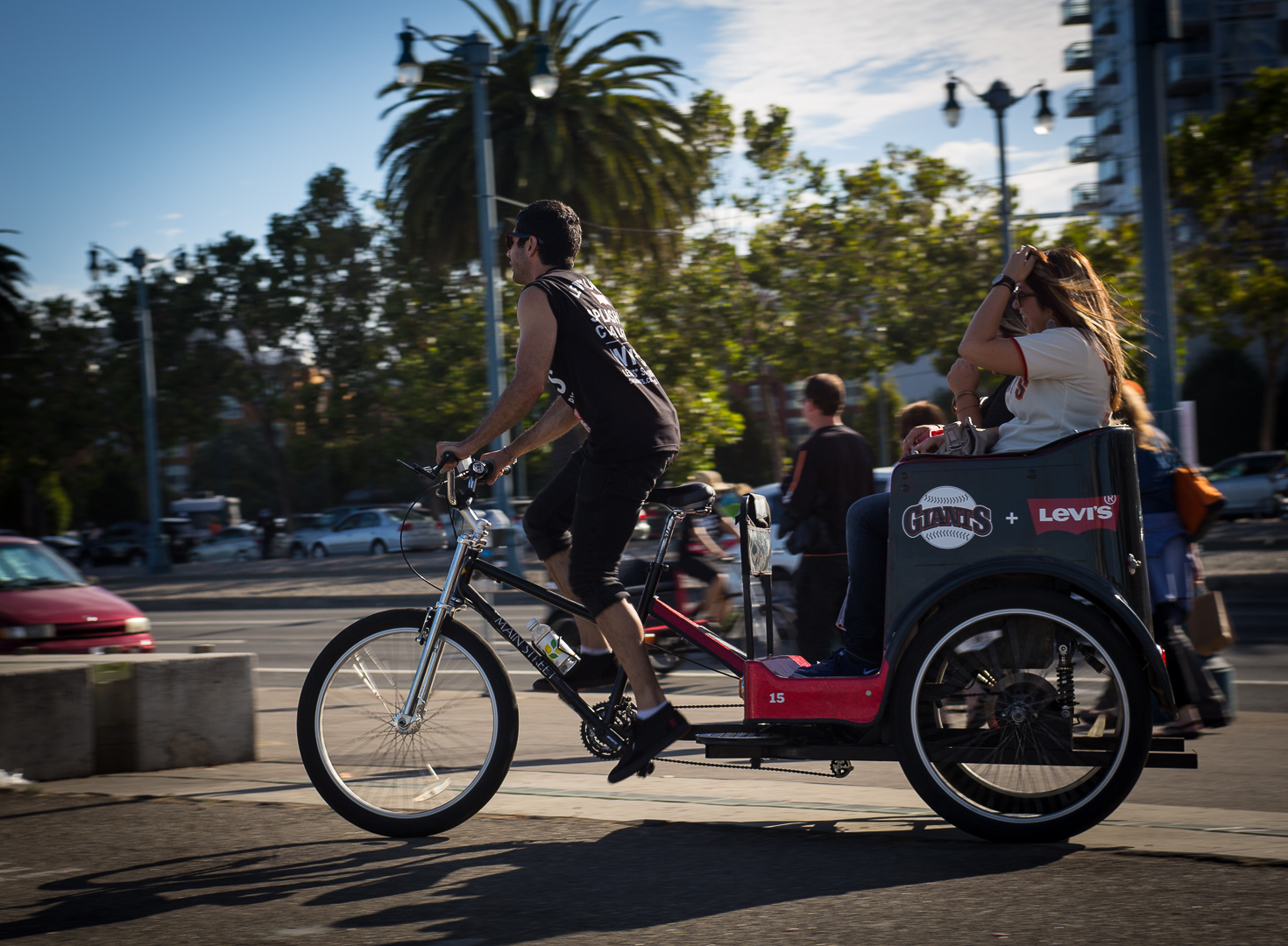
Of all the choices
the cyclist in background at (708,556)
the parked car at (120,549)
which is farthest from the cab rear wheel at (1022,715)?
the parked car at (120,549)

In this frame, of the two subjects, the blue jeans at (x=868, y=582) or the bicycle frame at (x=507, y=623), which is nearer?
the blue jeans at (x=868, y=582)

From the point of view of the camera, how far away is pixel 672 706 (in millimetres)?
4145

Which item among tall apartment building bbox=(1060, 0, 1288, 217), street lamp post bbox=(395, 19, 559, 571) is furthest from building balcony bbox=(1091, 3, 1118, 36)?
street lamp post bbox=(395, 19, 559, 571)

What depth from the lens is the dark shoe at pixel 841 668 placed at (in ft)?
13.1

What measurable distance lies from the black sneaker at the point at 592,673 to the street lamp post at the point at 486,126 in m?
13.1

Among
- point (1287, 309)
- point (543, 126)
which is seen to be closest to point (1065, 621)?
point (543, 126)

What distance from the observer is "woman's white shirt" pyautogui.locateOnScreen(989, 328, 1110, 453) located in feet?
13.0

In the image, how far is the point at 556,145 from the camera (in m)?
20.1

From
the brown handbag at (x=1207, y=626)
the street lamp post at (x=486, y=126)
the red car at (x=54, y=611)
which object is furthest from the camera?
the street lamp post at (x=486, y=126)

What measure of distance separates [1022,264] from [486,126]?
15573 millimetres

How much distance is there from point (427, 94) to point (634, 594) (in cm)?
1846

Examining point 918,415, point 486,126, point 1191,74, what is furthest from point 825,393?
point 1191,74

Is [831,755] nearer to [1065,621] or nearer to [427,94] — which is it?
[1065,621]

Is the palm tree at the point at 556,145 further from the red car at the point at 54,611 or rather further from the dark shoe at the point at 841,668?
the dark shoe at the point at 841,668
